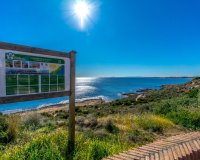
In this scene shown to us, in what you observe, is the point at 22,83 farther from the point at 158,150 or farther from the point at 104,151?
the point at 158,150

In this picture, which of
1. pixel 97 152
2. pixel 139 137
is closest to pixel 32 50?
pixel 97 152

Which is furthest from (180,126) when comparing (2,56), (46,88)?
(2,56)

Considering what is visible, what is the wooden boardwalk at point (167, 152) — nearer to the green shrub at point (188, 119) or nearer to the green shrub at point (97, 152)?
the green shrub at point (97, 152)

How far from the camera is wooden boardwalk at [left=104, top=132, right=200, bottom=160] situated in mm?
3512

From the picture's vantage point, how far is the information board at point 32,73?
3814mm

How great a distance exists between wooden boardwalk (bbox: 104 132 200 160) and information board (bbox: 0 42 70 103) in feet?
6.69

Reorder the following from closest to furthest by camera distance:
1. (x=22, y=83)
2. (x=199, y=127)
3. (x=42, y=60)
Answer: (x=22, y=83)
(x=42, y=60)
(x=199, y=127)

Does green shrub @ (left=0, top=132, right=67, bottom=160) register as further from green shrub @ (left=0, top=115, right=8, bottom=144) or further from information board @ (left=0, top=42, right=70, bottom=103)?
green shrub @ (left=0, top=115, right=8, bottom=144)

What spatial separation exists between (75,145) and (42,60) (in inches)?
80.6

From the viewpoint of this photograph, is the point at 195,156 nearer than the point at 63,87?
Yes

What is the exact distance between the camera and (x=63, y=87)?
5.15 meters

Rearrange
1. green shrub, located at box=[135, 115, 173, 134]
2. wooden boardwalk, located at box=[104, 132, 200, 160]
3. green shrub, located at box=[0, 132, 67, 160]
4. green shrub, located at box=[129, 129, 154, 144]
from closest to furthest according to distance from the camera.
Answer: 1. wooden boardwalk, located at box=[104, 132, 200, 160]
2. green shrub, located at box=[0, 132, 67, 160]
3. green shrub, located at box=[129, 129, 154, 144]
4. green shrub, located at box=[135, 115, 173, 134]

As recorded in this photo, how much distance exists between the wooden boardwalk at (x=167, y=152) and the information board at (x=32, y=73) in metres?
2.04

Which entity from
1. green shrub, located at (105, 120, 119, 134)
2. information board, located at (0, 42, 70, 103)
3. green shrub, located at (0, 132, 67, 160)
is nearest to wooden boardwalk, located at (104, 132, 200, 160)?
green shrub, located at (0, 132, 67, 160)
